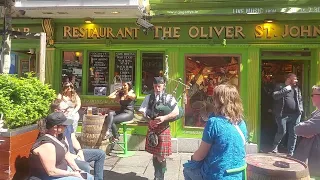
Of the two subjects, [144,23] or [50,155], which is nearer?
[50,155]

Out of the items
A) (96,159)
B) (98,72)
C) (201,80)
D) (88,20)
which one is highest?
(88,20)

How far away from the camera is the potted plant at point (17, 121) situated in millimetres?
3723

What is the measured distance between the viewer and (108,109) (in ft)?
25.2

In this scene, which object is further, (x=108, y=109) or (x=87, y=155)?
(x=108, y=109)

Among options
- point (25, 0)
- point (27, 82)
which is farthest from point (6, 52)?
point (25, 0)

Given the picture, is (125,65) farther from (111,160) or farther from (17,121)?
→ (17,121)

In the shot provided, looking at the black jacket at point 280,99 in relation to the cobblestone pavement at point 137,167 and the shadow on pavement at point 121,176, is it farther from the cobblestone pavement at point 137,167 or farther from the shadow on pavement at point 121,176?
the shadow on pavement at point 121,176

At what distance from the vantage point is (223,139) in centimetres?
289

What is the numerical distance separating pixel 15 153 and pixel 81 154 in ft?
3.38

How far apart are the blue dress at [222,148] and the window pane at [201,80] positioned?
468 cm

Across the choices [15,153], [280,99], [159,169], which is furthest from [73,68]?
[280,99]

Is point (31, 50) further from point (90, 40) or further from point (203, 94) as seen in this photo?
point (203, 94)

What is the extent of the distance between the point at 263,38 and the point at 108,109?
13.3ft

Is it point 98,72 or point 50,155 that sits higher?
point 98,72
